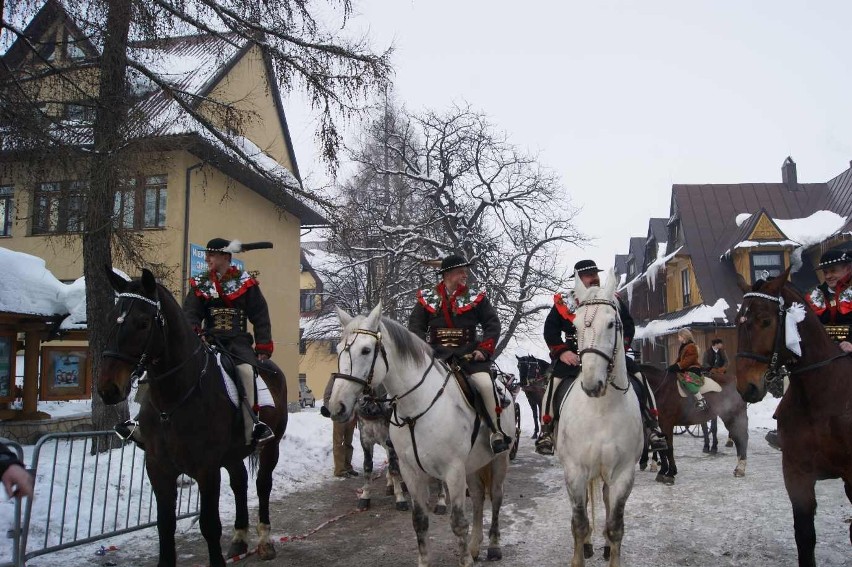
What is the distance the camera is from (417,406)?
558 cm

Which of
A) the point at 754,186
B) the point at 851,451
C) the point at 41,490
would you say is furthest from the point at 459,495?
the point at 754,186

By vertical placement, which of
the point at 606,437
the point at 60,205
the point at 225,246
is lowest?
the point at 606,437

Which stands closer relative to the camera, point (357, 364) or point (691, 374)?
point (357, 364)

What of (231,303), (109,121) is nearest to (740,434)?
(231,303)

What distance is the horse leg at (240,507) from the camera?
20.5 feet

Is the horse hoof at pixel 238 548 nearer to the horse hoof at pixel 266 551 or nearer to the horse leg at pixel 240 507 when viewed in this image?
the horse leg at pixel 240 507

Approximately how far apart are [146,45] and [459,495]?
24.6 ft

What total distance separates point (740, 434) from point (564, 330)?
7.02 meters

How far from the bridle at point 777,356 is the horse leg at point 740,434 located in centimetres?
687

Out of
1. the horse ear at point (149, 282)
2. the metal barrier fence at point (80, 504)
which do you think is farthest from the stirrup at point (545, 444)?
the metal barrier fence at point (80, 504)

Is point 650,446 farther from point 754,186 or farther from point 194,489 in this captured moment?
point 754,186

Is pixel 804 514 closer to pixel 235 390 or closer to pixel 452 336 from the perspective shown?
pixel 452 336

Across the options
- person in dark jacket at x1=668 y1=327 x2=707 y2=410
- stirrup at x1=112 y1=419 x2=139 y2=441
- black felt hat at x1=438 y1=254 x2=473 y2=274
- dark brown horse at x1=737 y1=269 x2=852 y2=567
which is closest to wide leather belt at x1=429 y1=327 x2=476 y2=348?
black felt hat at x1=438 y1=254 x2=473 y2=274

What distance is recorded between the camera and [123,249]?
377 inches
